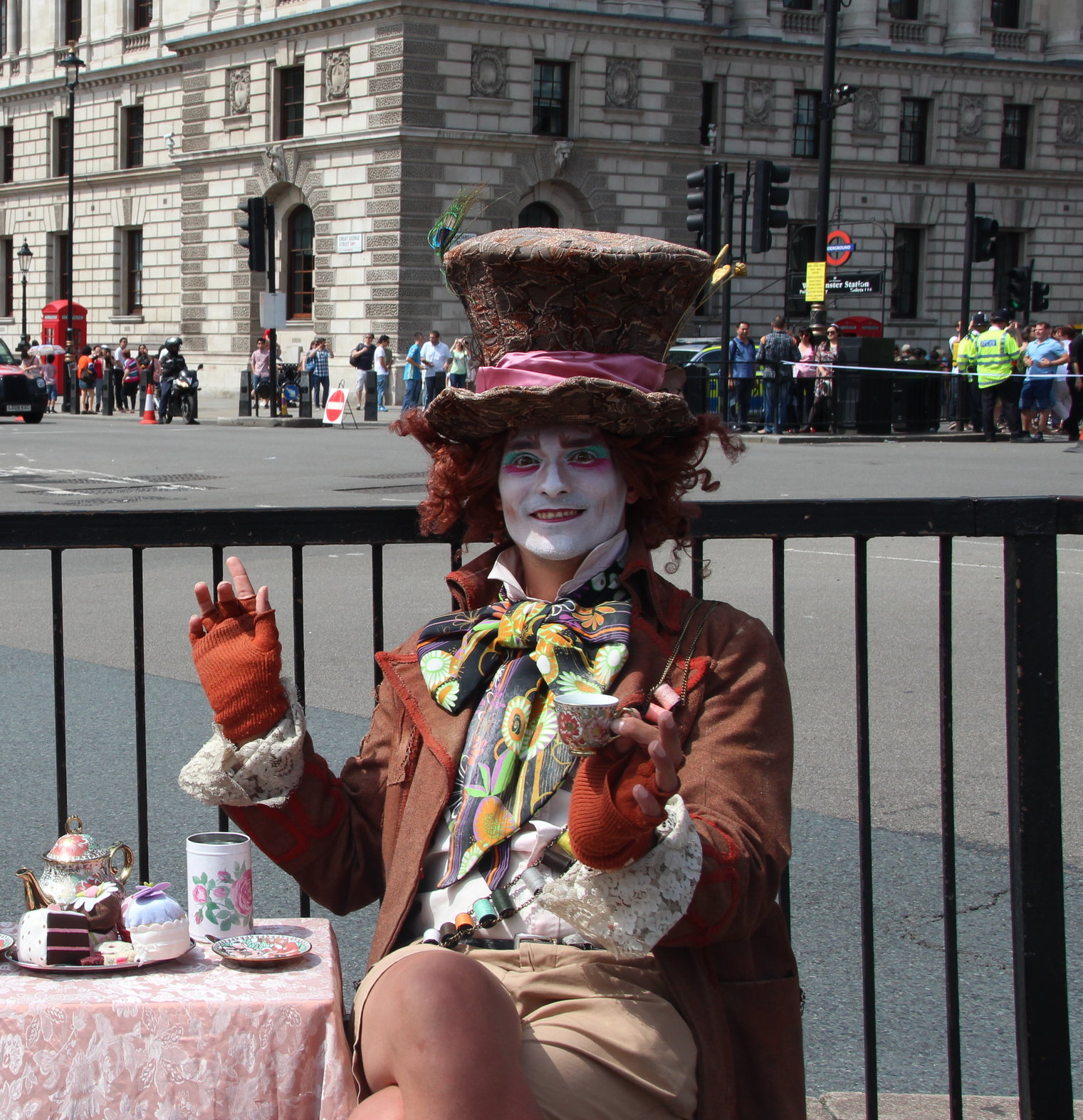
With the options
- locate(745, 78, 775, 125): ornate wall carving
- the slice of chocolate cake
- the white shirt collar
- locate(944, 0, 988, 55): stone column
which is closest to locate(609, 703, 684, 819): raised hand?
the white shirt collar

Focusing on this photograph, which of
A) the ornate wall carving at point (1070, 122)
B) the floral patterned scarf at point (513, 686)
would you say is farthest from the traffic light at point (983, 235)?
the floral patterned scarf at point (513, 686)

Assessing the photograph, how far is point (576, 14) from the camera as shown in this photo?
40.4 m

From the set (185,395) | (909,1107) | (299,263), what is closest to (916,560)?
(909,1107)

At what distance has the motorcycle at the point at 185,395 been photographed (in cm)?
3225

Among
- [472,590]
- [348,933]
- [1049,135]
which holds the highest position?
[1049,135]

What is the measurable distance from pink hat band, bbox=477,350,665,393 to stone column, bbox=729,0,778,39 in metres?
45.0

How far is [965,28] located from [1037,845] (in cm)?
4981

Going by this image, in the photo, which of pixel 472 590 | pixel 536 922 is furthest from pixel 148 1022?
pixel 472 590

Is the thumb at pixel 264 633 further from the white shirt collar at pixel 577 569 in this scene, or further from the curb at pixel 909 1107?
the curb at pixel 909 1107

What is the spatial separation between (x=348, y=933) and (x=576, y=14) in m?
39.3

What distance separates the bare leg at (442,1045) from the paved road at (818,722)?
109cm

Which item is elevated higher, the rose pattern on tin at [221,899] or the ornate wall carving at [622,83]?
the ornate wall carving at [622,83]

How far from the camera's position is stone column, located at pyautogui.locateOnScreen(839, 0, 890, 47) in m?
46.1

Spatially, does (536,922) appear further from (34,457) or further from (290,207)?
(290,207)
